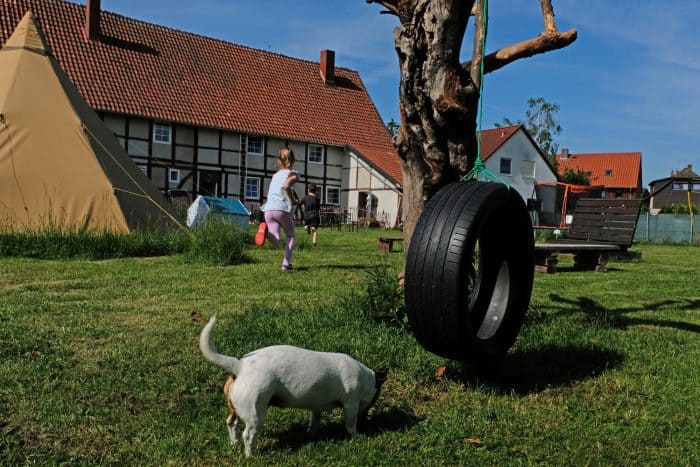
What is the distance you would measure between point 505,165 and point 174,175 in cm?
2328

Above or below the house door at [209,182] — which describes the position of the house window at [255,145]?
above

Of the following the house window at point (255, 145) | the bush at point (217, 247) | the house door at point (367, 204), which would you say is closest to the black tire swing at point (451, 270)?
the bush at point (217, 247)

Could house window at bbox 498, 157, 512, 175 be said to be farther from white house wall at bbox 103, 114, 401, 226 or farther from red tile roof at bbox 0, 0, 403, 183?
white house wall at bbox 103, 114, 401, 226

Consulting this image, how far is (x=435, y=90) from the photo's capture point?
454 cm

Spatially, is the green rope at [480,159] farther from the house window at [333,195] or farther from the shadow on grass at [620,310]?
the house window at [333,195]

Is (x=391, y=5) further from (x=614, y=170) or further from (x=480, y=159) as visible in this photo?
(x=614, y=170)

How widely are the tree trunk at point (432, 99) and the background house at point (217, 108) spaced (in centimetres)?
2066

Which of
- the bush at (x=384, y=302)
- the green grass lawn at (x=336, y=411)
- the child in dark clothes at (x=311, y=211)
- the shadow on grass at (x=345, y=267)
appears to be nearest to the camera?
the green grass lawn at (x=336, y=411)

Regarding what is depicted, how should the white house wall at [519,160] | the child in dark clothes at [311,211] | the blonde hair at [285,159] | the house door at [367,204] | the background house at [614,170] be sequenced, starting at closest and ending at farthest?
the blonde hair at [285,159] < the child in dark clothes at [311,211] < the house door at [367,204] < the white house wall at [519,160] < the background house at [614,170]

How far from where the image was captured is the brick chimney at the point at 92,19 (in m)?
27.5

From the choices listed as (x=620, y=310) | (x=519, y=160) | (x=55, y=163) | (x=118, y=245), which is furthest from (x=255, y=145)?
(x=620, y=310)

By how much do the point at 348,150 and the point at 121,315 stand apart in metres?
29.5

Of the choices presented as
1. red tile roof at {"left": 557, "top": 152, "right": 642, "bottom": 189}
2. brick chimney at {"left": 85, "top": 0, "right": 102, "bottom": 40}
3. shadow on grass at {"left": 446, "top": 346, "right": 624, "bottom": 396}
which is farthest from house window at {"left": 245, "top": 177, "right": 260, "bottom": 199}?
Result: red tile roof at {"left": 557, "top": 152, "right": 642, "bottom": 189}

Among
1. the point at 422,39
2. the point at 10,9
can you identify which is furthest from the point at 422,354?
the point at 10,9
